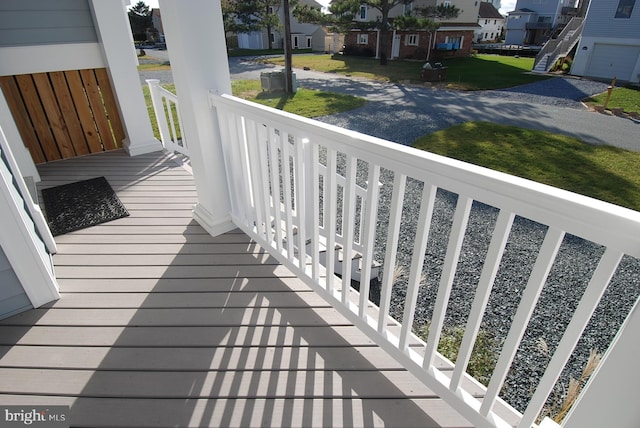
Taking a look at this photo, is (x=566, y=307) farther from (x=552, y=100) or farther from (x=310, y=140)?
(x=552, y=100)

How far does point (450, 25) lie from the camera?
19.2 m

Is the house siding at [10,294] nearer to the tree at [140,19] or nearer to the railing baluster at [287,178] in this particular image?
the railing baluster at [287,178]

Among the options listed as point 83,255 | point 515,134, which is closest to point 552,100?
point 515,134

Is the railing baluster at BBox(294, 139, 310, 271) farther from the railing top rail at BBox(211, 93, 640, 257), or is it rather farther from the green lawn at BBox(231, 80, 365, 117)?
the green lawn at BBox(231, 80, 365, 117)

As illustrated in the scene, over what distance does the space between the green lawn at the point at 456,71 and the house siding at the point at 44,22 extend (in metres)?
11.0

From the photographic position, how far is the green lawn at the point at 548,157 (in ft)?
14.7

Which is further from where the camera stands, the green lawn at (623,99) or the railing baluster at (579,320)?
the green lawn at (623,99)

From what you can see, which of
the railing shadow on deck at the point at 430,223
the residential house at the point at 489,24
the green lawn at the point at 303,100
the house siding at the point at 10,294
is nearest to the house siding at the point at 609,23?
the green lawn at the point at 303,100

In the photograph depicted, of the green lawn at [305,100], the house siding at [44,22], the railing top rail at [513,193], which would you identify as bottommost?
the green lawn at [305,100]

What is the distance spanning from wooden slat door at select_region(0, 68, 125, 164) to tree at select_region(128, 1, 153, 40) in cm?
3400

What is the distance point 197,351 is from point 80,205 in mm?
2050

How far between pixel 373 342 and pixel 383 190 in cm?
311

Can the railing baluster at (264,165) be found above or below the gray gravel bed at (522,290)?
above

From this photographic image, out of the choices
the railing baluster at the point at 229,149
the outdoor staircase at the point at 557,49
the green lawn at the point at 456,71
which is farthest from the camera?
the outdoor staircase at the point at 557,49
